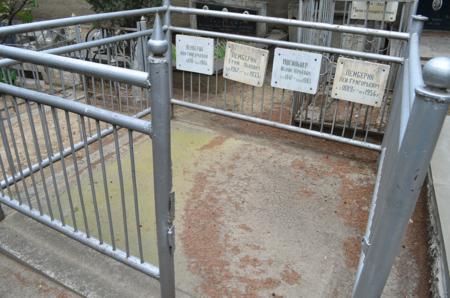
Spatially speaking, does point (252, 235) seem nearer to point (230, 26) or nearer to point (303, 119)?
point (303, 119)

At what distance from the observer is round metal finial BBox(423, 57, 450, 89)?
1.04 metres

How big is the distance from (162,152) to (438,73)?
3.63ft

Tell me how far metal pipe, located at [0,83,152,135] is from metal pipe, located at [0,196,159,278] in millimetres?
853

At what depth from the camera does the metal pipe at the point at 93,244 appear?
2178 mm

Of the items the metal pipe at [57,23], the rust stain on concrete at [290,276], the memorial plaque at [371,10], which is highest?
the metal pipe at [57,23]

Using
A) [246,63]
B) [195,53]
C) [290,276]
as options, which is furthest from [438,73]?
[195,53]

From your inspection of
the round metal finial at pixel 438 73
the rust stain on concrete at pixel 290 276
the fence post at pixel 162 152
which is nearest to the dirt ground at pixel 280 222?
the rust stain on concrete at pixel 290 276

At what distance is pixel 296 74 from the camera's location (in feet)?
12.4

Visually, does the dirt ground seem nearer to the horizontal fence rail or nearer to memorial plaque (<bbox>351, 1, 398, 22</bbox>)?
the horizontal fence rail

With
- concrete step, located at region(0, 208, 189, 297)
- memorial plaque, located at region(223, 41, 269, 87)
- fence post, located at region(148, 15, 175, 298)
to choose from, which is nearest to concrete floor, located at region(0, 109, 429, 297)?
concrete step, located at region(0, 208, 189, 297)

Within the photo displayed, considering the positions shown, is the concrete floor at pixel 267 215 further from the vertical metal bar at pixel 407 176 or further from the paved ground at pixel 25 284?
the vertical metal bar at pixel 407 176

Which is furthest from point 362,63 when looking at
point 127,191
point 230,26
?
point 230,26

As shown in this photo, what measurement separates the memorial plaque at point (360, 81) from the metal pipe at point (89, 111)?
2409 mm

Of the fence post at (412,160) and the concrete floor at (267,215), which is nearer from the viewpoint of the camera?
the fence post at (412,160)
